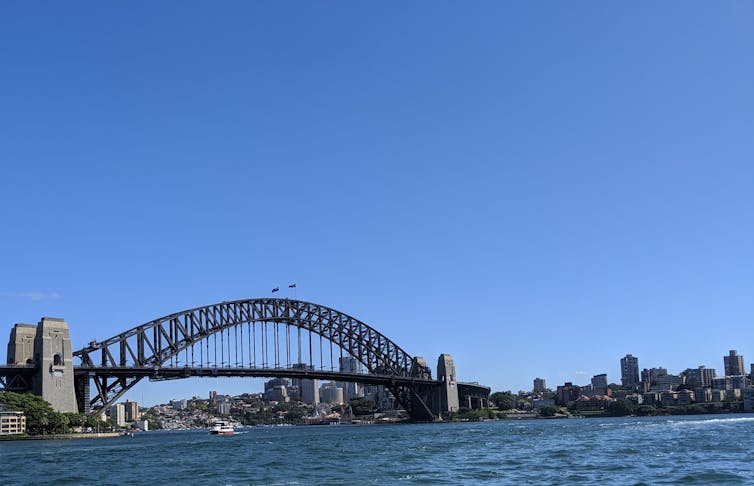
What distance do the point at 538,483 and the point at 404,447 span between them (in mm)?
27865

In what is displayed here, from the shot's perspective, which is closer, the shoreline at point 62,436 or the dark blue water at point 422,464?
the dark blue water at point 422,464

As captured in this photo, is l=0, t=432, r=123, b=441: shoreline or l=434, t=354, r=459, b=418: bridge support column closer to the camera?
l=0, t=432, r=123, b=441: shoreline

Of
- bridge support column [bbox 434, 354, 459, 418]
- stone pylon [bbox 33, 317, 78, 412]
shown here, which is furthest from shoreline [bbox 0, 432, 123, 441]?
bridge support column [bbox 434, 354, 459, 418]

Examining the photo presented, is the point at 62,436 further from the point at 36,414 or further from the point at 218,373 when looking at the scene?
the point at 218,373

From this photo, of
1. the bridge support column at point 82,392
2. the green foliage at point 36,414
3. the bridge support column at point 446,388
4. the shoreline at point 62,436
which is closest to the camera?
the shoreline at point 62,436

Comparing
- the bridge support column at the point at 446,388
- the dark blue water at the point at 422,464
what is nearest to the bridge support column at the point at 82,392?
the dark blue water at the point at 422,464

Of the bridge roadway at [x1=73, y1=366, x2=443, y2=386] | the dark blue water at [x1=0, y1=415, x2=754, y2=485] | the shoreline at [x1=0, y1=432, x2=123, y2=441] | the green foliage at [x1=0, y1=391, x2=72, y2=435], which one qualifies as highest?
the bridge roadway at [x1=73, y1=366, x2=443, y2=386]

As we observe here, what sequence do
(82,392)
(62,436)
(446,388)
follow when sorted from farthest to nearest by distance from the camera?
(446,388) → (82,392) → (62,436)

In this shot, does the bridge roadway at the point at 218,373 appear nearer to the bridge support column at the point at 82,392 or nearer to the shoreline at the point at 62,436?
the bridge support column at the point at 82,392

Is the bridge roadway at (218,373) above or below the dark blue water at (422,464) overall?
above

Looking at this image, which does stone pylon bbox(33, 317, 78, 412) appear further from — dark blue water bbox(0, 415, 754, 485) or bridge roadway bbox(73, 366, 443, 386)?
dark blue water bbox(0, 415, 754, 485)

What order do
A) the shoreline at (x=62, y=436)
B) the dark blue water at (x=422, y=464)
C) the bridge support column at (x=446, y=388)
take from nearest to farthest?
the dark blue water at (x=422, y=464), the shoreline at (x=62, y=436), the bridge support column at (x=446, y=388)

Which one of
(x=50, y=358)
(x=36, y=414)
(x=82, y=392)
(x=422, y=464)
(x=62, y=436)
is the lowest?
(x=422, y=464)

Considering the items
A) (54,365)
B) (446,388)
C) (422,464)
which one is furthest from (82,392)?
(446,388)
